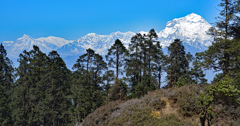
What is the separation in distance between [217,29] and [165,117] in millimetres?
10838

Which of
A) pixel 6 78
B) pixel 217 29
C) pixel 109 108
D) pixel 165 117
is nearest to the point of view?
pixel 165 117

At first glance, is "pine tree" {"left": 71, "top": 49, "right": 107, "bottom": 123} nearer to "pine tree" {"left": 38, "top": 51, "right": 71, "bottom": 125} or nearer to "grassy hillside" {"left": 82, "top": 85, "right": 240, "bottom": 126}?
"pine tree" {"left": 38, "top": 51, "right": 71, "bottom": 125}

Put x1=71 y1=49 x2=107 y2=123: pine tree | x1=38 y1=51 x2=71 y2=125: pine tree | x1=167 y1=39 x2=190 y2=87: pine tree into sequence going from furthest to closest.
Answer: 1. x1=38 y1=51 x2=71 y2=125: pine tree
2. x1=167 y1=39 x2=190 y2=87: pine tree
3. x1=71 y1=49 x2=107 y2=123: pine tree

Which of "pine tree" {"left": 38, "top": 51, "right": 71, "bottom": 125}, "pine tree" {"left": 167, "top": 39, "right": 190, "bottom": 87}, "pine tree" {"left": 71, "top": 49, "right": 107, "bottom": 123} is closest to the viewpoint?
"pine tree" {"left": 71, "top": 49, "right": 107, "bottom": 123}

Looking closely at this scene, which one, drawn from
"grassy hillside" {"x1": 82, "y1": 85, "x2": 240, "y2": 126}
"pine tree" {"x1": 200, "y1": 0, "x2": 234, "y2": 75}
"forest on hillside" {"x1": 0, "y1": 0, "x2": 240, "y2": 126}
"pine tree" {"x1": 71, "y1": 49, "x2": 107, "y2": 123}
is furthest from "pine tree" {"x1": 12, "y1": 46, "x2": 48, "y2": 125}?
"pine tree" {"x1": 200, "y1": 0, "x2": 234, "y2": 75}

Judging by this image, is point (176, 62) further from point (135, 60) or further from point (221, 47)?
point (221, 47)

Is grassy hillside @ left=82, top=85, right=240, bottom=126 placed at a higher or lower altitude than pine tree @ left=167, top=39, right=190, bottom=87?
lower

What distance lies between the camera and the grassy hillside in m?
8.12

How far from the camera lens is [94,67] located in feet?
105

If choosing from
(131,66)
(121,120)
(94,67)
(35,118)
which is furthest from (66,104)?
(121,120)

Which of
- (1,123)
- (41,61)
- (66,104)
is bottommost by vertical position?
(1,123)

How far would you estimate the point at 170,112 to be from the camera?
31.8 feet

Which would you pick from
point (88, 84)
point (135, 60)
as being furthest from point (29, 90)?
point (135, 60)

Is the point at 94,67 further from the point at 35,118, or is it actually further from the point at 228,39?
the point at 228,39
